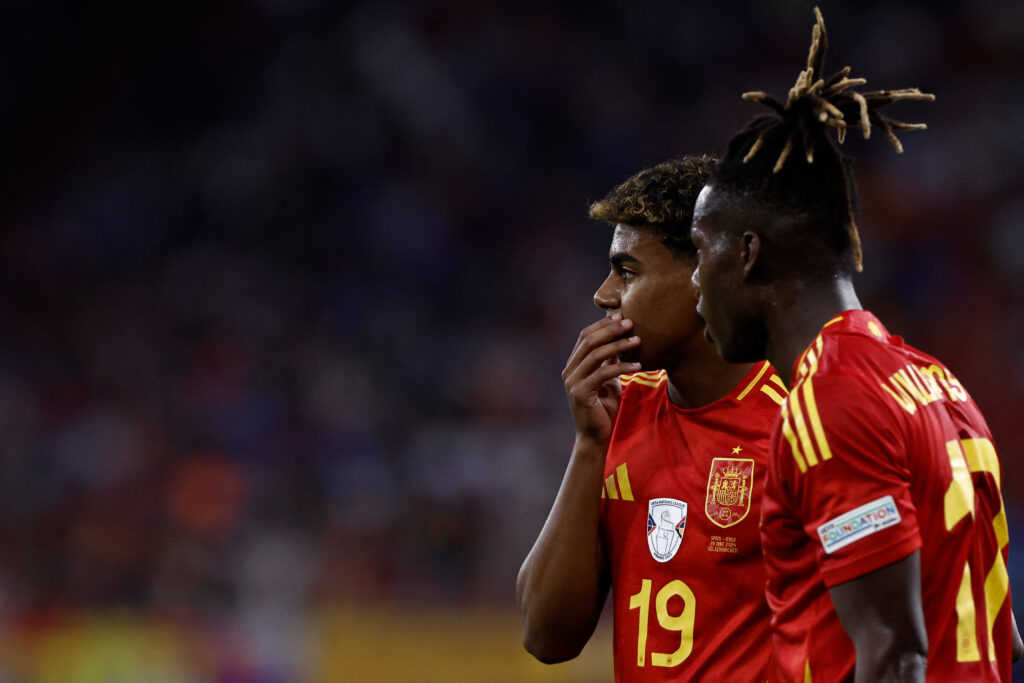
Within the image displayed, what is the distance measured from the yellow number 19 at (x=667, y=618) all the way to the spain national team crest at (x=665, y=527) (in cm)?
8

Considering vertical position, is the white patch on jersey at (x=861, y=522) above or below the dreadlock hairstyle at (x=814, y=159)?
below

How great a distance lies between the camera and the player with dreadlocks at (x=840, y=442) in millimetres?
1963

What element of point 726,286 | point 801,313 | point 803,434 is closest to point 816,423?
point 803,434

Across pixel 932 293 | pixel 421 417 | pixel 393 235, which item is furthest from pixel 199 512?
pixel 932 293

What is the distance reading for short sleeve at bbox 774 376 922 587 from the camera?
6.39ft

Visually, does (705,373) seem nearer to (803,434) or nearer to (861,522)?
(803,434)

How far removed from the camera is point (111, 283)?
12141mm

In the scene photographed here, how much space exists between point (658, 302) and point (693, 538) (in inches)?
24.1

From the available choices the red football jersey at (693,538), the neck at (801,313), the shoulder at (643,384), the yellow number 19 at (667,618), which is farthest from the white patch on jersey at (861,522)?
the shoulder at (643,384)

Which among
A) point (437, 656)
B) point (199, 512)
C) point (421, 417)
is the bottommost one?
point (437, 656)

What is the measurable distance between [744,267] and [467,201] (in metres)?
10.3

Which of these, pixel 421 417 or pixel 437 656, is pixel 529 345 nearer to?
pixel 421 417

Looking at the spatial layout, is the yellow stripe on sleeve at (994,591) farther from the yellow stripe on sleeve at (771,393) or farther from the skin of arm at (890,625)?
the yellow stripe on sleeve at (771,393)

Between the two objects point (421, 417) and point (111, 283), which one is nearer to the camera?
point (421, 417)
